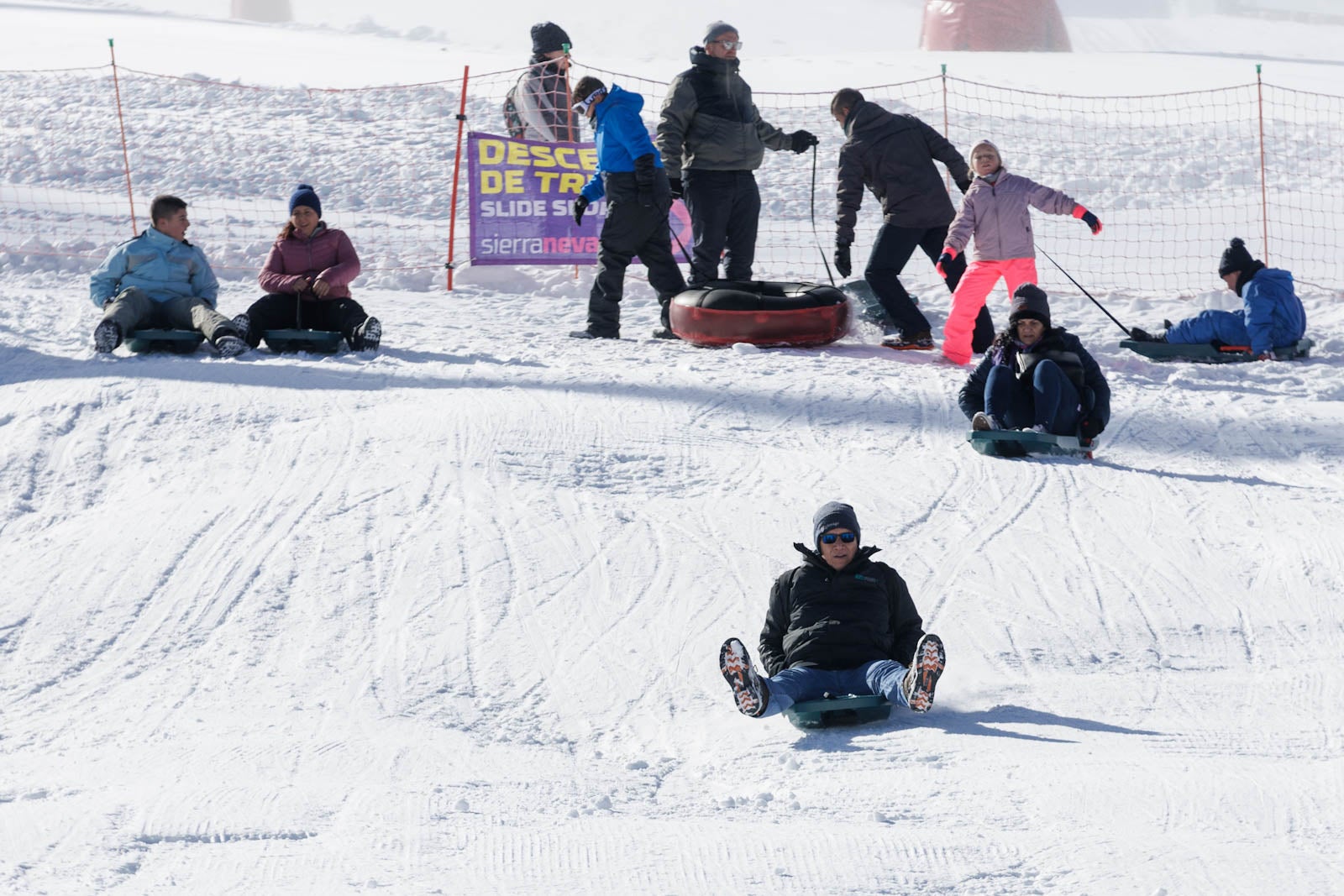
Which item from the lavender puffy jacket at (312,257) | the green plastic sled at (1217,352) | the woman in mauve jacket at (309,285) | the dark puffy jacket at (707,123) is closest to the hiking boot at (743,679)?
the woman in mauve jacket at (309,285)

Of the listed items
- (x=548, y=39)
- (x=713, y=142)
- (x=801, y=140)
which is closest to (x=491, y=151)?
(x=548, y=39)

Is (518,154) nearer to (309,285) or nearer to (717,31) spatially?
(717,31)

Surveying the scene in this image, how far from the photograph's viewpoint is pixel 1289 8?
32562 mm

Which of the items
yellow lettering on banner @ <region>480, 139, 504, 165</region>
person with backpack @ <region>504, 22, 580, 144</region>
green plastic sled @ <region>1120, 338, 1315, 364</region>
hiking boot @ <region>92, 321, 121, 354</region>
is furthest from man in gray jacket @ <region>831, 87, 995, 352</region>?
hiking boot @ <region>92, 321, 121, 354</region>

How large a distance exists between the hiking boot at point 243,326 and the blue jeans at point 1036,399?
382cm

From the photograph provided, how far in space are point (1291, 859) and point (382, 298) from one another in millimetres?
8318

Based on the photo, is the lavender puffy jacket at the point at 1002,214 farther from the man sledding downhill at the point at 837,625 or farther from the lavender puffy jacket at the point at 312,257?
the man sledding downhill at the point at 837,625

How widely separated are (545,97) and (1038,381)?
18.8 ft

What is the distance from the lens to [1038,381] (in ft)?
21.2

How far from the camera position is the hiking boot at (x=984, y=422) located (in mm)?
6574

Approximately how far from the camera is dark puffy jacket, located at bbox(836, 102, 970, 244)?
8.70 m

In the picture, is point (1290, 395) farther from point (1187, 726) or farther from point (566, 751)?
point (566, 751)

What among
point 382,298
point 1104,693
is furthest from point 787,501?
point 382,298

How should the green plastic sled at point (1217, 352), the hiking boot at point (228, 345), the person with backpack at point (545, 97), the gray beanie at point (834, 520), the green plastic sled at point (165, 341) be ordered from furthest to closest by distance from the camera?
the person with backpack at point (545, 97), the green plastic sled at point (1217, 352), the green plastic sled at point (165, 341), the hiking boot at point (228, 345), the gray beanie at point (834, 520)
